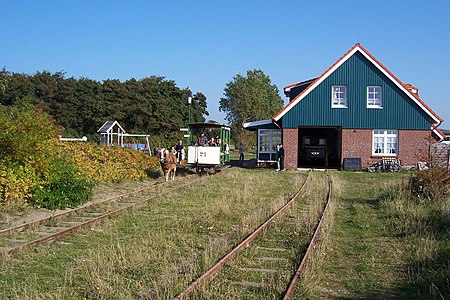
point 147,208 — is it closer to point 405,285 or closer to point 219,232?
point 219,232

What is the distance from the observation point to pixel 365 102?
31219 millimetres

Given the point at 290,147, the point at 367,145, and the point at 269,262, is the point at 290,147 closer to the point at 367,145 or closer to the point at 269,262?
the point at 367,145

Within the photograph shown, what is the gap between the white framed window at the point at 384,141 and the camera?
3142 cm

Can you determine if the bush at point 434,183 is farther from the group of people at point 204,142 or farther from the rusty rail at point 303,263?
the group of people at point 204,142

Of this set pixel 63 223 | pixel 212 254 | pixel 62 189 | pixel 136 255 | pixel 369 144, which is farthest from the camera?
pixel 369 144

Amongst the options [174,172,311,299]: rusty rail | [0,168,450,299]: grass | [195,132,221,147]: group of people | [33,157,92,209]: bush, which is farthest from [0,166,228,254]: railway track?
[195,132,221,147]: group of people

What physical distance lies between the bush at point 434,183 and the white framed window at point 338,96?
16.6 meters

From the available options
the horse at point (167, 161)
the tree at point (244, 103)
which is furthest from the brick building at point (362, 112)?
the tree at point (244, 103)

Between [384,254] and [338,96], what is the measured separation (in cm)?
2340

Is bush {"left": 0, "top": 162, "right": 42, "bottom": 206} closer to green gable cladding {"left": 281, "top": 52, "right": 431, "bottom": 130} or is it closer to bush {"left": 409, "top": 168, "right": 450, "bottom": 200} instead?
bush {"left": 409, "top": 168, "right": 450, "bottom": 200}

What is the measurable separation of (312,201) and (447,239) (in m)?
6.51

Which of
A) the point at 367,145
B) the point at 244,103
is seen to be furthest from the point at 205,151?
the point at 244,103

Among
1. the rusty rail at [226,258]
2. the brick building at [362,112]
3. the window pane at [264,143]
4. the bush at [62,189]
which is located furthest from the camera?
the window pane at [264,143]

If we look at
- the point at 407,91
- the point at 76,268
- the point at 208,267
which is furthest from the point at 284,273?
the point at 407,91
